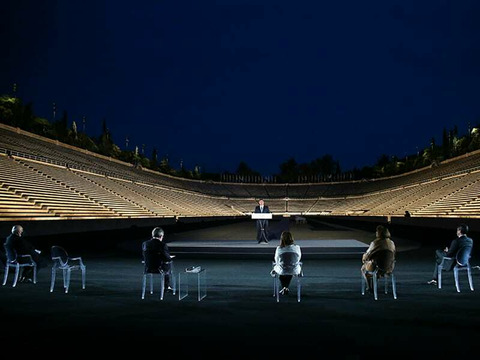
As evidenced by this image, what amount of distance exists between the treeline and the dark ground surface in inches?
1633

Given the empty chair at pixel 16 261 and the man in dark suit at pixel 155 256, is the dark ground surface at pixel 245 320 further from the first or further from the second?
the man in dark suit at pixel 155 256

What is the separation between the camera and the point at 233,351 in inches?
189

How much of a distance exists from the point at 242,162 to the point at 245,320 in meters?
136

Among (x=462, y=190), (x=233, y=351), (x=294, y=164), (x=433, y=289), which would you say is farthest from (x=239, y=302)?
(x=294, y=164)

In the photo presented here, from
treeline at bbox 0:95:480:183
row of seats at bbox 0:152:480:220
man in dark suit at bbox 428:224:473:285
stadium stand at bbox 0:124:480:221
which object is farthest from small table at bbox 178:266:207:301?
treeline at bbox 0:95:480:183

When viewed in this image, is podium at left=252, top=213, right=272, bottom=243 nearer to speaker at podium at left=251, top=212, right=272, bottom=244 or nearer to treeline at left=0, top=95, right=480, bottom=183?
speaker at podium at left=251, top=212, right=272, bottom=244

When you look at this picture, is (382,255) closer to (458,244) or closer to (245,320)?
(458,244)

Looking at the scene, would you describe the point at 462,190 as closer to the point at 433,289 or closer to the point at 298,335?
the point at 433,289

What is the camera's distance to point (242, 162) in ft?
467

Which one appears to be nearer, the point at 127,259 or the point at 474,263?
the point at 474,263

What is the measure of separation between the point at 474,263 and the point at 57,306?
10.5m

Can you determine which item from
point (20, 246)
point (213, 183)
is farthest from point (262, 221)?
point (213, 183)

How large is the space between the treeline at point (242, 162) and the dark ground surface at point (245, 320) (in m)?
41.5

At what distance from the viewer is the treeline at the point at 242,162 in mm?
A: 61734
